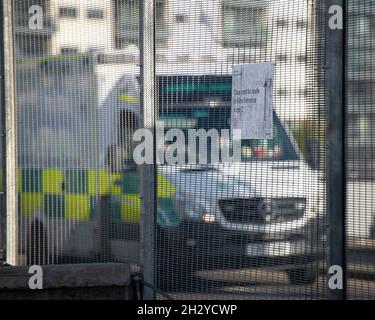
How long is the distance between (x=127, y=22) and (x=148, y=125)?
92 cm

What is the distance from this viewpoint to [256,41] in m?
6.29

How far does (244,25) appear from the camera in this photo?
6.32 m

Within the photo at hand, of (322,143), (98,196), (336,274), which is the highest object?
(322,143)

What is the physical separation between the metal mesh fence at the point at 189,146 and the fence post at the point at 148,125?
0.05 feet

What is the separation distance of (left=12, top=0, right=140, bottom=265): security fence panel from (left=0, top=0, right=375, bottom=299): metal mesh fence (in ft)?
0.04

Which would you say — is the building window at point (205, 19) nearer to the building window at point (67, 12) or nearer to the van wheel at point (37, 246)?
the building window at point (67, 12)

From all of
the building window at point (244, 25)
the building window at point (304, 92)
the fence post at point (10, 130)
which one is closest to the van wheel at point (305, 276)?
the building window at point (304, 92)

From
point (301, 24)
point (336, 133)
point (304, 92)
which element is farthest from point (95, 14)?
point (336, 133)

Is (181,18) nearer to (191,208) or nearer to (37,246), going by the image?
(191,208)

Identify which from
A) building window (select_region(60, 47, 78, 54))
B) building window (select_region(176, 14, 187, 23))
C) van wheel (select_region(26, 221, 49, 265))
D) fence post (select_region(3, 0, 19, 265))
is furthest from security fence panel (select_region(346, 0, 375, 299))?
fence post (select_region(3, 0, 19, 265))

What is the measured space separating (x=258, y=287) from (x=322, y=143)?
1.25 m

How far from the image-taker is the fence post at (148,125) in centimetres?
678
